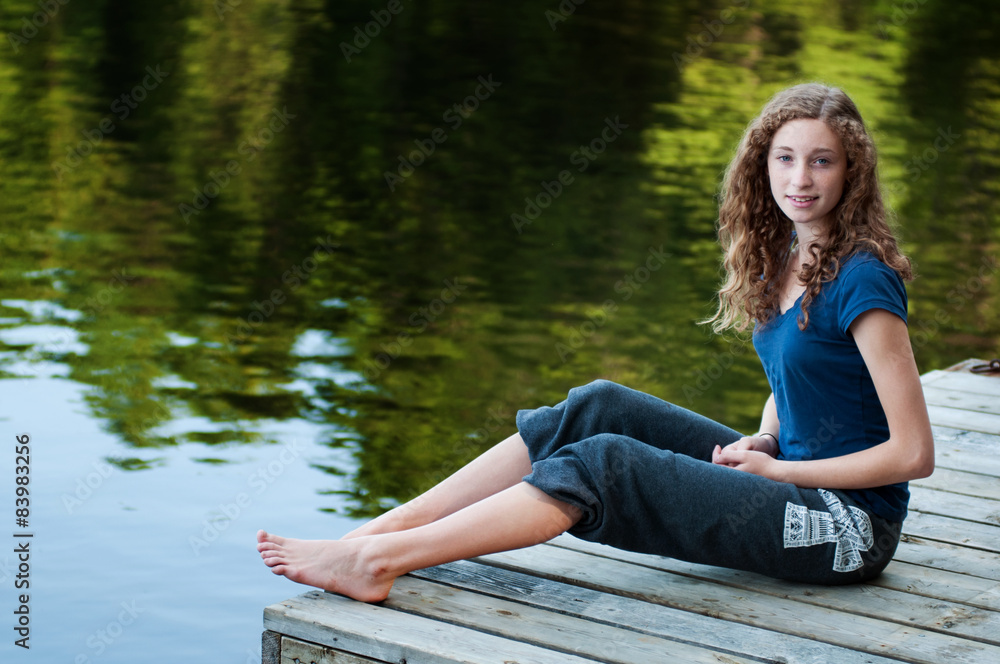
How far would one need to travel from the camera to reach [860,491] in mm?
2514

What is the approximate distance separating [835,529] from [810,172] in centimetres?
77

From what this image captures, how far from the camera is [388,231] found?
28.8ft

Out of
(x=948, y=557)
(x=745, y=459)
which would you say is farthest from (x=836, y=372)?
(x=948, y=557)

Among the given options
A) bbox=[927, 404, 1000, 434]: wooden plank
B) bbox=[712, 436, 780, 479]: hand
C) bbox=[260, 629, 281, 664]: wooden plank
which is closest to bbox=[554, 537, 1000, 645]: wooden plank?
bbox=[712, 436, 780, 479]: hand

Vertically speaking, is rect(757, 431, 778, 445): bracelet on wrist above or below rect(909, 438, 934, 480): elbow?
below

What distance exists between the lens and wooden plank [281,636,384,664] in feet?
7.45

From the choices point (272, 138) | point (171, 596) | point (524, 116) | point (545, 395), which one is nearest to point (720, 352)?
point (545, 395)

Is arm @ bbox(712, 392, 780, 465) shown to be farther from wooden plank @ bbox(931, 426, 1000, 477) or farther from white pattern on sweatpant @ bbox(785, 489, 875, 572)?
wooden plank @ bbox(931, 426, 1000, 477)

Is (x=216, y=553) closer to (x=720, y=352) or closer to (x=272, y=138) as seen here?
(x=720, y=352)

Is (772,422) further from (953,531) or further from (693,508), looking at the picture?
(953,531)

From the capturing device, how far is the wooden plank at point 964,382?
461 cm

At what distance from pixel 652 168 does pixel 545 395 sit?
633 centimetres

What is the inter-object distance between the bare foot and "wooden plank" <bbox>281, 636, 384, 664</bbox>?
14cm

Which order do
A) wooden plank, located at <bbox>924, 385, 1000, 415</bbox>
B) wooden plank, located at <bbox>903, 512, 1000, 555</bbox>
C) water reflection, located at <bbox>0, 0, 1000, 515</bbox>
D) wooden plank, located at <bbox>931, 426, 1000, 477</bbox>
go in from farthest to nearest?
water reflection, located at <bbox>0, 0, 1000, 515</bbox> → wooden plank, located at <bbox>924, 385, 1000, 415</bbox> → wooden plank, located at <bbox>931, 426, 1000, 477</bbox> → wooden plank, located at <bbox>903, 512, 1000, 555</bbox>
